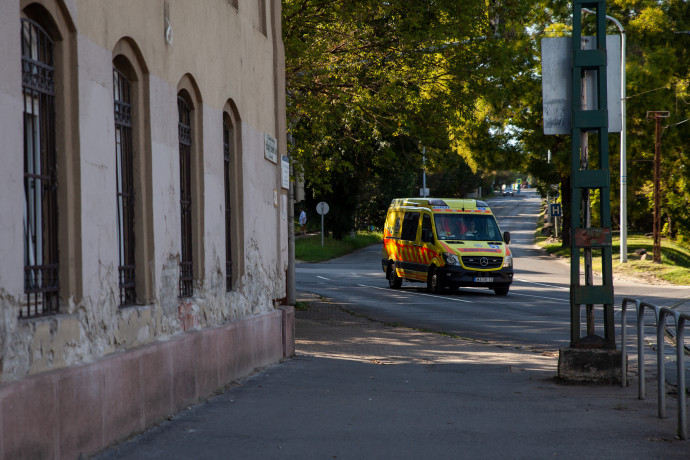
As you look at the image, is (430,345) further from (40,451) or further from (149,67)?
(40,451)

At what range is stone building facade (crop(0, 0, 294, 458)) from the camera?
5.38m

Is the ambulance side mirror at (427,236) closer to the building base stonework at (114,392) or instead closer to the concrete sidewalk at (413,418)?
the concrete sidewalk at (413,418)

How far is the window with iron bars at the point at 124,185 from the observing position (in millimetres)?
7312

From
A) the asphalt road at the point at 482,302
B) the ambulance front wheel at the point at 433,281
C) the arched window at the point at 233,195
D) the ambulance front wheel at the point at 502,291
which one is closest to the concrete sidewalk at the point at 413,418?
the arched window at the point at 233,195

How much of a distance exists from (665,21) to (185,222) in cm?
4053

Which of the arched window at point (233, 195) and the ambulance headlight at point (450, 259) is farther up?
the arched window at point (233, 195)

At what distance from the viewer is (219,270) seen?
9914 mm

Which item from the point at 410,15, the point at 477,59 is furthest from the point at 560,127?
the point at 477,59

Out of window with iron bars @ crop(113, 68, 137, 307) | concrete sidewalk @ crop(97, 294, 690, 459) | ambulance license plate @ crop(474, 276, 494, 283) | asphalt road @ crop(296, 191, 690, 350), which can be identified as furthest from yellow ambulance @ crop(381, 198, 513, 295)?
window with iron bars @ crop(113, 68, 137, 307)

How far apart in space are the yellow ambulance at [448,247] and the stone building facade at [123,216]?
1408 cm

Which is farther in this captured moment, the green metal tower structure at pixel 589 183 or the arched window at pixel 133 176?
the green metal tower structure at pixel 589 183

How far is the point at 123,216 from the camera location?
24.2ft

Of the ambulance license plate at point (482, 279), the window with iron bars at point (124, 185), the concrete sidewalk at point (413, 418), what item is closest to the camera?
the concrete sidewalk at point (413, 418)

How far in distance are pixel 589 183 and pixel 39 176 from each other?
5688 millimetres
